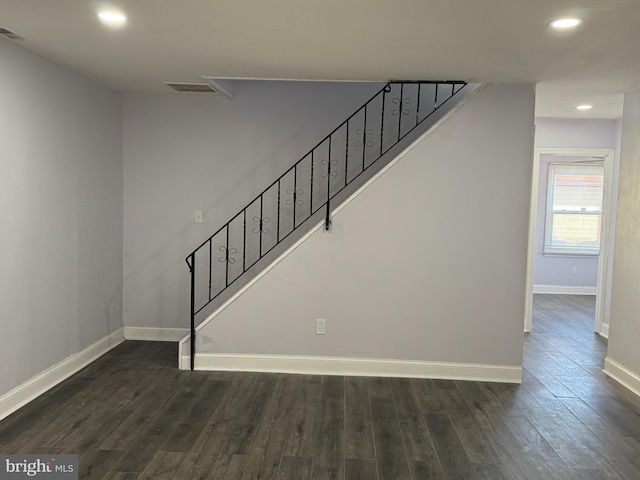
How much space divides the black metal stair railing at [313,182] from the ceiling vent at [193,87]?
3.30 feet

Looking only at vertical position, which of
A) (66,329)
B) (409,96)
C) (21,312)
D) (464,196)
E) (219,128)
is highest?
(409,96)

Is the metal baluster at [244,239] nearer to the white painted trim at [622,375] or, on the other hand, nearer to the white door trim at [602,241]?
the white door trim at [602,241]

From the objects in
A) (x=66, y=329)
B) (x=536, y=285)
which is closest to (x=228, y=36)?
(x=66, y=329)

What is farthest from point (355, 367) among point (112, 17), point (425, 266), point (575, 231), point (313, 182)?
point (575, 231)

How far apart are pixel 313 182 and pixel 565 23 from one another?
Result: 275 cm

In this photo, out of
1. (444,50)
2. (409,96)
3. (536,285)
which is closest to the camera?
(444,50)

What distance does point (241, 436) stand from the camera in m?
3.18

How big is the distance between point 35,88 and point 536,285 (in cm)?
763

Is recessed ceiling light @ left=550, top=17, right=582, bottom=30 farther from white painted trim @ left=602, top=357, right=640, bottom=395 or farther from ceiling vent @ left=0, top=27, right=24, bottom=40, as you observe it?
ceiling vent @ left=0, top=27, right=24, bottom=40

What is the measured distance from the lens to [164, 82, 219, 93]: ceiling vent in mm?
4406

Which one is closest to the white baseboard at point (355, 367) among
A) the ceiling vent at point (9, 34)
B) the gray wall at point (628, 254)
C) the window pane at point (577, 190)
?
the gray wall at point (628, 254)

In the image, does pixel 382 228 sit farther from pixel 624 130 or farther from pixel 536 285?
pixel 536 285

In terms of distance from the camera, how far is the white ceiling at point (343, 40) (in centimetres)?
253

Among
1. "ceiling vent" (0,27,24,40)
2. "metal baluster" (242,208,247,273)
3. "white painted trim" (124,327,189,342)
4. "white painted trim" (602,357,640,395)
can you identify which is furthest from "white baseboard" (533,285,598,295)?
"ceiling vent" (0,27,24,40)
